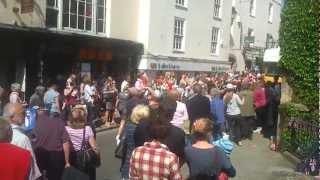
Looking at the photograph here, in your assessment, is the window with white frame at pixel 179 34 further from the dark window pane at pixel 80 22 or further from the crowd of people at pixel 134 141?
the crowd of people at pixel 134 141

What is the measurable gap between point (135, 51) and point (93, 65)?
3.41 m

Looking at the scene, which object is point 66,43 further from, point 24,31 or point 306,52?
point 306,52

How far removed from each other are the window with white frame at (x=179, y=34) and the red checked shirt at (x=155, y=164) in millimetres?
23141

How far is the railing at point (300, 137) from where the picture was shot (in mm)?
11438

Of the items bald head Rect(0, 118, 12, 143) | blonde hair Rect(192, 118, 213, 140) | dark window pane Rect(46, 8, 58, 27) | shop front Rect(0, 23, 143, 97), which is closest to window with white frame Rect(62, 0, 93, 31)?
dark window pane Rect(46, 8, 58, 27)

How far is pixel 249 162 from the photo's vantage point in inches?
492

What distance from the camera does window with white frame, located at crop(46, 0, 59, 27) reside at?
64.9 ft

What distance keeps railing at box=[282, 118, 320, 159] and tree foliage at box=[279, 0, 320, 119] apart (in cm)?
58

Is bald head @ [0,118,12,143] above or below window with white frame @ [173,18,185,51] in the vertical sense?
below

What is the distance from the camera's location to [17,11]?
691 inches

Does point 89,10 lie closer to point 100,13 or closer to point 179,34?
point 100,13

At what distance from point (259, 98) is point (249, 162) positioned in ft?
13.4

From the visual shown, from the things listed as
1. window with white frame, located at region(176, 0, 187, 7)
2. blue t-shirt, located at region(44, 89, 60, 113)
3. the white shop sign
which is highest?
window with white frame, located at region(176, 0, 187, 7)

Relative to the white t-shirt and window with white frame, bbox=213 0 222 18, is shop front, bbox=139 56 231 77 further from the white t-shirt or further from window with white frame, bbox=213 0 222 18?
the white t-shirt
